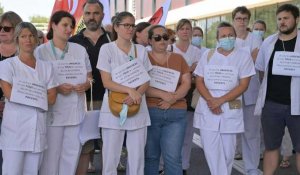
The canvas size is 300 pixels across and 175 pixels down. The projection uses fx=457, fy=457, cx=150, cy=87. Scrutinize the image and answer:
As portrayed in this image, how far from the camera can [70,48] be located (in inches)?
177

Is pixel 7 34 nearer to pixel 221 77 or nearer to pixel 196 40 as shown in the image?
pixel 221 77

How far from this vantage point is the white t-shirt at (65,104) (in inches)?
171

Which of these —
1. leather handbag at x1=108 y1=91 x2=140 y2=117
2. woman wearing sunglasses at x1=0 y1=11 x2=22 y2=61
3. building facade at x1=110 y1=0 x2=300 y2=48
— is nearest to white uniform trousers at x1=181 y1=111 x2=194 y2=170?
leather handbag at x1=108 y1=91 x2=140 y2=117

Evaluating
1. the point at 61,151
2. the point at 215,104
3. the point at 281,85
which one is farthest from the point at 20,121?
the point at 281,85

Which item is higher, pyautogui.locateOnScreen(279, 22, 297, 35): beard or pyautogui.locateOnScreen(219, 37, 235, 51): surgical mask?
pyautogui.locateOnScreen(279, 22, 297, 35): beard

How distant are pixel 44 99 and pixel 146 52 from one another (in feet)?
3.79

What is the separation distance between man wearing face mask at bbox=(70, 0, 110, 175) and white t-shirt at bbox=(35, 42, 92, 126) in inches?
17.1

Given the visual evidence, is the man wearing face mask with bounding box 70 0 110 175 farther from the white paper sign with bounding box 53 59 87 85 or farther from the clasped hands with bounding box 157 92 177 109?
the clasped hands with bounding box 157 92 177 109

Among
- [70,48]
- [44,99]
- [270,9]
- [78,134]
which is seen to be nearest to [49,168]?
[78,134]

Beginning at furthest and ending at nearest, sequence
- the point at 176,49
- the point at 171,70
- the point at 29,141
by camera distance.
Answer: the point at 176,49
the point at 171,70
the point at 29,141

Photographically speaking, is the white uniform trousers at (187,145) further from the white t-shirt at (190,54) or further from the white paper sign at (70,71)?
the white paper sign at (70,71)

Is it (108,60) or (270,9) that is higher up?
(270,9)

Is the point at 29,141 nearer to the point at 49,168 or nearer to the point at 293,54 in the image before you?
the point at 49,168

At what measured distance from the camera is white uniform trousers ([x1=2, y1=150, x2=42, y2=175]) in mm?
3938
